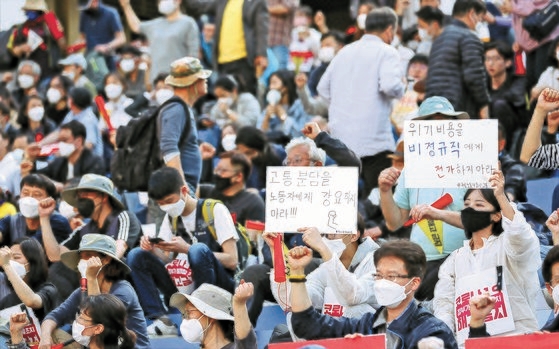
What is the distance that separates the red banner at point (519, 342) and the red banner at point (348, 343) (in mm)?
455

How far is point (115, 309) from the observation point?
9.11 metres

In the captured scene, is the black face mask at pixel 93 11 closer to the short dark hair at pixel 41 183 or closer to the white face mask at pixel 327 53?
the white face mask at pixel 327 53

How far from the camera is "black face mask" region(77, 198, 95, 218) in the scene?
11.8 meters

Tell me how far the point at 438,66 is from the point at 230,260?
3279 mm

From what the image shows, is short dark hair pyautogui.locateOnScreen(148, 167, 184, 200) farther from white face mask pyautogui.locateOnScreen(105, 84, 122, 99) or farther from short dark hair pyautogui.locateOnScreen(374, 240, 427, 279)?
white face mask pyautogui.locateOnScreen(105, 84, 122, 99)

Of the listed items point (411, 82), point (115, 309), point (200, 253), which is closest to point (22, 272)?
point (200, 253)

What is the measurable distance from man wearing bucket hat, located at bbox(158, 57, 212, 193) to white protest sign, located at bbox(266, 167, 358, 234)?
2876 millimetres

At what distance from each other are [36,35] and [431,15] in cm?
620

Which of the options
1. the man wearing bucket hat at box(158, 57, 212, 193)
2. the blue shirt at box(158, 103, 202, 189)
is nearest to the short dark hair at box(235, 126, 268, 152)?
the man wearing bucket hat at box(158, 57, 212, 193)

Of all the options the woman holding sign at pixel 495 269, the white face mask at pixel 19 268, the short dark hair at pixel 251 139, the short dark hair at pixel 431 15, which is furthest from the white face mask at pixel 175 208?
the short dark hair at pixel 431 15

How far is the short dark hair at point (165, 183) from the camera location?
1107 cm

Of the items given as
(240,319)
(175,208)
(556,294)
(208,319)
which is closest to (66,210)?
(175,208)

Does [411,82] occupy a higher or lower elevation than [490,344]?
higher

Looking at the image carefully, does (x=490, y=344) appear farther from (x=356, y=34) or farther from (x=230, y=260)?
(x=356, y=34)
